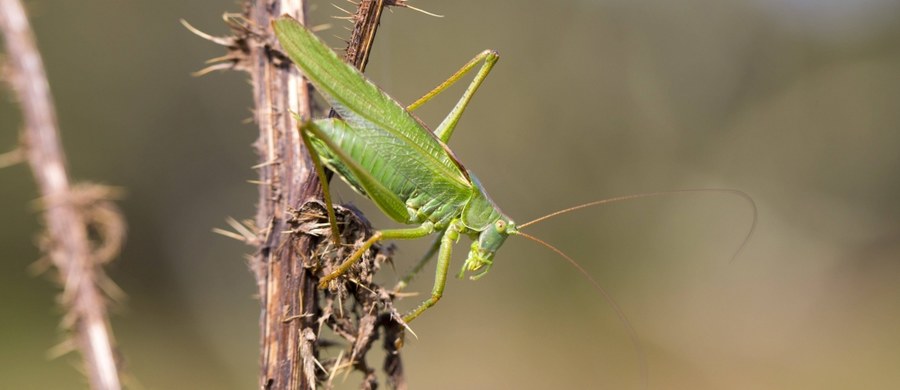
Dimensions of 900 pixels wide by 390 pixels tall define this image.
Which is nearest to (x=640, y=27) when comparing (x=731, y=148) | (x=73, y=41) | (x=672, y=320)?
(x=731, y=148)

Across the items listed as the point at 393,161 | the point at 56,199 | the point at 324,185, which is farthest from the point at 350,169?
the point at 56,199

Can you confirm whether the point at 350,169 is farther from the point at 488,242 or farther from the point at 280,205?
the point at 488,242

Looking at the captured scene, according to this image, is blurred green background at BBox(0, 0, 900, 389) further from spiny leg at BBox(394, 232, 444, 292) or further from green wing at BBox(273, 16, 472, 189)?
green wing at BBox(273, 16, 472, 189)

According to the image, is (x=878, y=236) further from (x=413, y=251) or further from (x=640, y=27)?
(x=413, y=251)

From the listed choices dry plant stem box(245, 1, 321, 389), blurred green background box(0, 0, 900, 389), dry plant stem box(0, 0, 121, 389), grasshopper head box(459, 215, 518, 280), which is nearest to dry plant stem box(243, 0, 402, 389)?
dry plant stem box(245, 1, 321, 389)

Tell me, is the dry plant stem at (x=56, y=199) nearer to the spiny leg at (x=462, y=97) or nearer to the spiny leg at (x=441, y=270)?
the spiny leg at (x=441, y=270)

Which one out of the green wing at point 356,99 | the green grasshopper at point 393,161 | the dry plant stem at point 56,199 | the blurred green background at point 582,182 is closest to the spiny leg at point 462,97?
the green grasshopper at point 393,161

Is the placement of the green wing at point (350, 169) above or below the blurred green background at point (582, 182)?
above
